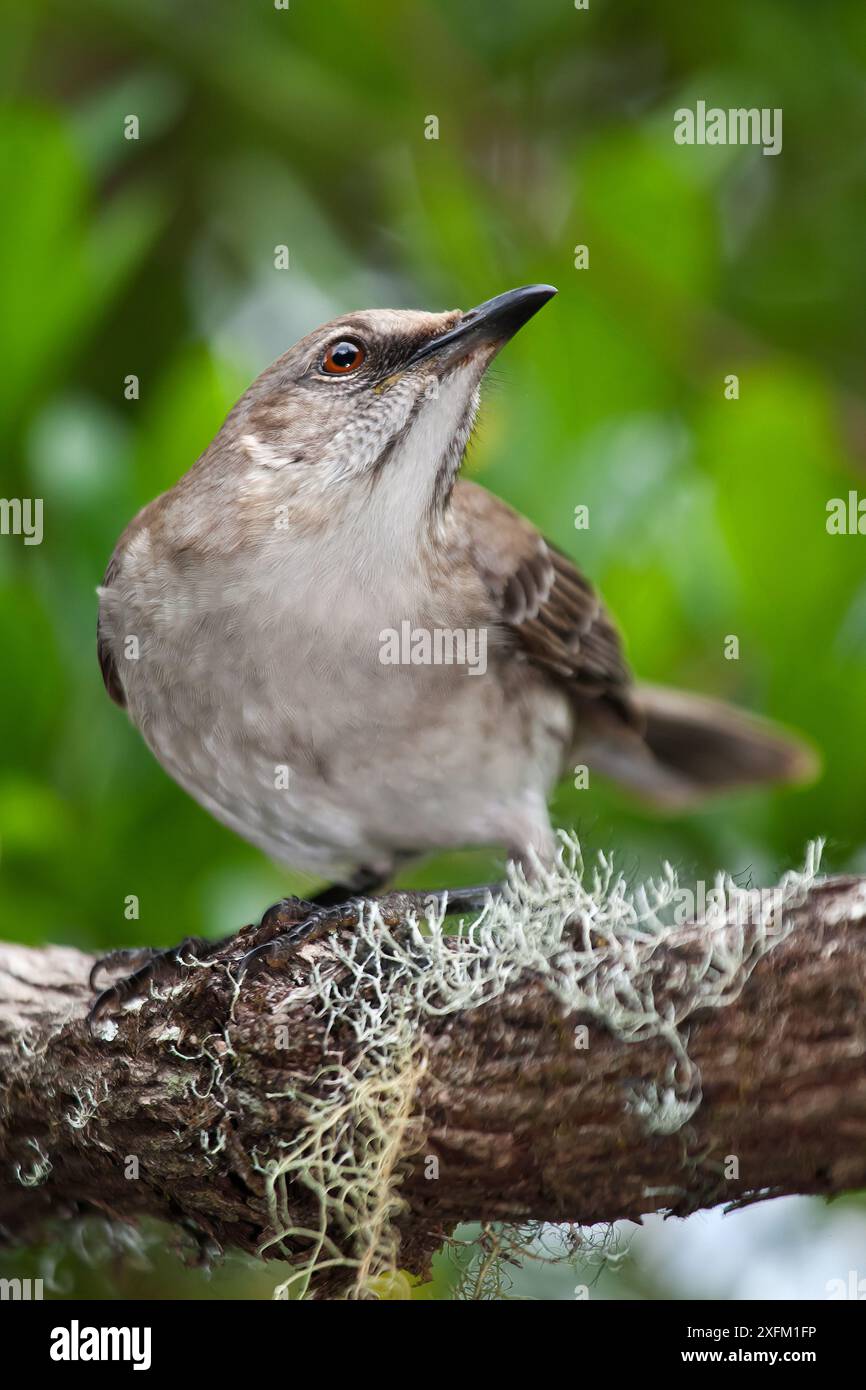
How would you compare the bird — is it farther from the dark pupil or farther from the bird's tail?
the bird's tail

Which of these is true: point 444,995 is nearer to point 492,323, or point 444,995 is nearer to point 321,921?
point 321,921

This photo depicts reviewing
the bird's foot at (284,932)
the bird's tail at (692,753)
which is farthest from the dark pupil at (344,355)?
the bird's tail at (692,753)

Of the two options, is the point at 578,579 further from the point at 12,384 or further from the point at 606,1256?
the point at 606,1256

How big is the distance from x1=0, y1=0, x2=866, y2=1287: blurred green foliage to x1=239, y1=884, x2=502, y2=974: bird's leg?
0.45 meters

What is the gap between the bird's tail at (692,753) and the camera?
15.1 ft

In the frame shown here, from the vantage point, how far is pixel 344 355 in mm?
3613

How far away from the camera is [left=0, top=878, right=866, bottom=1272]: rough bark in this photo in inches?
93.2

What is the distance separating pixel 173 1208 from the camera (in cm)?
296

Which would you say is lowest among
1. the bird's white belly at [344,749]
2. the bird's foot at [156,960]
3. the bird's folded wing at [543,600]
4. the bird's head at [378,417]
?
the bird's foot at [156,960]

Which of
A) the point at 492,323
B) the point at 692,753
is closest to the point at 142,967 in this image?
the point at 492,323

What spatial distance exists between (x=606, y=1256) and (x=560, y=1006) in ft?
1.53

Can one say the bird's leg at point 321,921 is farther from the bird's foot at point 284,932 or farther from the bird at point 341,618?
the bird at point 341,618

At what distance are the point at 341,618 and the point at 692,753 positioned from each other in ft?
5.77

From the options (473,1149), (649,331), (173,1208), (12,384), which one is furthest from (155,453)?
(473,1149)
